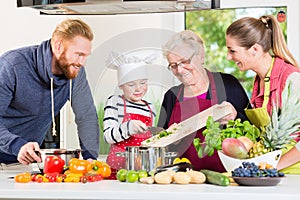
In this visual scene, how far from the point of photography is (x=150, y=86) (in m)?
2.69

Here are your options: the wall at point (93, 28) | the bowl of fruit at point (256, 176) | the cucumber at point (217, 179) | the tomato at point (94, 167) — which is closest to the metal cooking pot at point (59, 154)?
the tomato at point (94, 167)

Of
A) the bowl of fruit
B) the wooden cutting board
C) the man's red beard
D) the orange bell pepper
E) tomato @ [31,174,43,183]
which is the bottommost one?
tomato @ [31,174,43,183]

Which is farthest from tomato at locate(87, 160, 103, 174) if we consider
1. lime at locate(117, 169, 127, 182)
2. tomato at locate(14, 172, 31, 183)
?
tomato at locate(14, 172, 31, 183)

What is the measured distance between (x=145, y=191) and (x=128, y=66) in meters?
0.78

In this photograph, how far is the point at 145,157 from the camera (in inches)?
89.8

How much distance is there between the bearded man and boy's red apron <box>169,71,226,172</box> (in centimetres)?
63

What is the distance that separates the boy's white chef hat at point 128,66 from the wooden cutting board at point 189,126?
269 millimetres

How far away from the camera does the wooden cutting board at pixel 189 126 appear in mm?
2375

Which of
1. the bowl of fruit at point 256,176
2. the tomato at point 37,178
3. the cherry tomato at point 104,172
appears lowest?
the cherry tomato at point 104,172

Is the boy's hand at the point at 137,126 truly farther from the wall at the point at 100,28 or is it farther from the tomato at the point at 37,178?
the wall at the point at 100,28

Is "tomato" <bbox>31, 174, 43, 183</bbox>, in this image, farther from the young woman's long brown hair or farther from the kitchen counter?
the young woman's long brown hair

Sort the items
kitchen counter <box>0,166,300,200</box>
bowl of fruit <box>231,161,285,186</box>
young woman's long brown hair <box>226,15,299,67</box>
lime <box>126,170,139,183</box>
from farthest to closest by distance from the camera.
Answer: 1. young woman's long brown hair <box>226,15,299,67</box>
2. lime <box>126,170,139,183</box>
3. bowl of fruit <box>231,161,285,186</box>
4. kitchen counter <box>0,166,300,200</box>

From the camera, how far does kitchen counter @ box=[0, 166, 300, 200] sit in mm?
1853

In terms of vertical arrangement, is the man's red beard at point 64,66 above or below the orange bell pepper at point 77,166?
above
